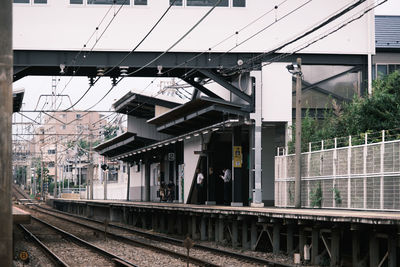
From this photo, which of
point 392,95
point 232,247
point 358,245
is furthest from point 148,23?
point 358,245

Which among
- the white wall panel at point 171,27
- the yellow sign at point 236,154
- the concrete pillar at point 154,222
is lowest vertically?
the concrete pillar at point 154,222

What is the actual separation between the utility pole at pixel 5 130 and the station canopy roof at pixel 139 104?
3371 centimetres

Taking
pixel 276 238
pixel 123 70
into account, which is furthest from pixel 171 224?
pixel 276 238

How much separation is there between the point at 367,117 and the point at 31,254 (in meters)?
15.6

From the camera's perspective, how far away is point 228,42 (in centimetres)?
3534

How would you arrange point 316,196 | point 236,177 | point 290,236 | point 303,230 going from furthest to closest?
1. point 236,177
2. point 316,196
3. point 290,236
4. point 303,230

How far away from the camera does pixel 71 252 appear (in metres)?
23.8

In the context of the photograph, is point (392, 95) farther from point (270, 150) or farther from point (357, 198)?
point (357, 198)

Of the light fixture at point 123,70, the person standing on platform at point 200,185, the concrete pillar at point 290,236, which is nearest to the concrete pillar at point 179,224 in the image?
the person standing on platform at point 200,185

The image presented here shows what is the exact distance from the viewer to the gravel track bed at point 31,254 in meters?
19.9

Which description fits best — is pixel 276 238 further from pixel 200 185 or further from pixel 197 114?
pixel 200 185

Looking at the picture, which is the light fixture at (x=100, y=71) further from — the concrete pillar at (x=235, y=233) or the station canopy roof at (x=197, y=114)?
the concrete pillar at (x=235, y=233)

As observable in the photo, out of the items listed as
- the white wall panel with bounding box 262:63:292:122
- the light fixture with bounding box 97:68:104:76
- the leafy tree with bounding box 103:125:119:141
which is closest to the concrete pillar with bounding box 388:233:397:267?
the white wall panel with bounding box 262:63:292:122

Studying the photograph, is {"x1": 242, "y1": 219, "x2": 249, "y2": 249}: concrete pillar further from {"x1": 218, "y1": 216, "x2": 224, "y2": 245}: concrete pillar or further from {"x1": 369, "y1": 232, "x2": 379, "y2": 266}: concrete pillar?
{"x1": 369, "y1": 232, "x2": 379, "y2": 266}: concrete pillar
